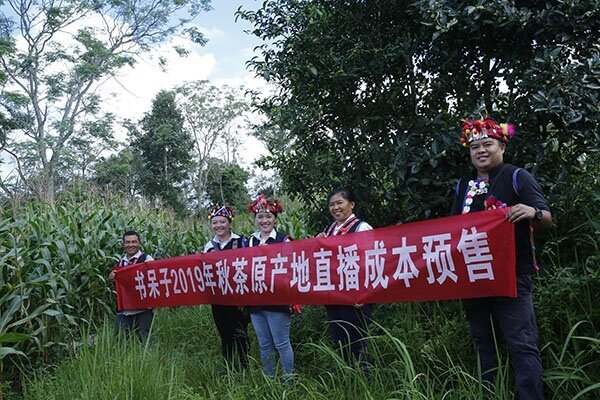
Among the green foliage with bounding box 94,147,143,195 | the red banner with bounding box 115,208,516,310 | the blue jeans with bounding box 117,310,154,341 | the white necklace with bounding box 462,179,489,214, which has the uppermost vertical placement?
the green foliage with bounding box 94,147,143,195

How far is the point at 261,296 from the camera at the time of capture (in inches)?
159

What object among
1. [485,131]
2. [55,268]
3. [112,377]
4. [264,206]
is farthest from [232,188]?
[485,131]

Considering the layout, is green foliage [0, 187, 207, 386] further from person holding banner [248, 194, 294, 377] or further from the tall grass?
person holding banner [248, 194, 294, 377]

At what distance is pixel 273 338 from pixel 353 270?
88 centimetres

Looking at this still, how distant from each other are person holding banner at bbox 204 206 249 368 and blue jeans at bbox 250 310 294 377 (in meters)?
0.43

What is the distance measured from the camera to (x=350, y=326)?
11.7 feet

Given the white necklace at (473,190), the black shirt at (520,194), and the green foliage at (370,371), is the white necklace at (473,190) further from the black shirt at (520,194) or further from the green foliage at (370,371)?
the green foliage at (370,371)

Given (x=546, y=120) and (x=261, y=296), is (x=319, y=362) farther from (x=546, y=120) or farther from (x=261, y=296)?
(x=546, y=120)

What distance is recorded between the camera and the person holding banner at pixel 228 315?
14.6 feet

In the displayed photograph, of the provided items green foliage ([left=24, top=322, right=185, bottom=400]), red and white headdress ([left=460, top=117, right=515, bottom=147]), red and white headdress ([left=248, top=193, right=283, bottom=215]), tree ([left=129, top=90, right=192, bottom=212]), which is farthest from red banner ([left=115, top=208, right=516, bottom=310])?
tree ([left=129, top=90, right=192, bottom=212])

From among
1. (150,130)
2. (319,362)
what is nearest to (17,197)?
(319,362)

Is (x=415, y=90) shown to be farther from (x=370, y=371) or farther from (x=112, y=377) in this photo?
(x=112, y=377)

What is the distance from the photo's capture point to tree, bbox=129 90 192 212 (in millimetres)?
25594

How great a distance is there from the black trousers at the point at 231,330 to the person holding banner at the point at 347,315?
111 cm
